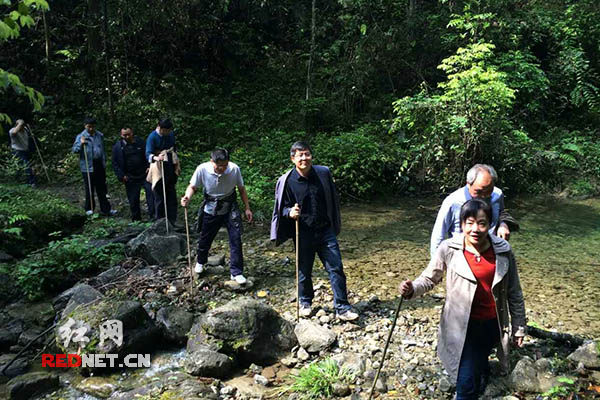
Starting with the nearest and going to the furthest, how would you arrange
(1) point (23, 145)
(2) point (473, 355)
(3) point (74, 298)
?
(2) point (473, 355), (3) point (74, 298), (1) point (23, 145)

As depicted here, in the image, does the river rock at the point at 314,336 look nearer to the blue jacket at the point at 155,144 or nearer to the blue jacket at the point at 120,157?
the blue jacket at the point at 155,144

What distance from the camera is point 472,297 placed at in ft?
10.8

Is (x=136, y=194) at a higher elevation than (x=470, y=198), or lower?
lower

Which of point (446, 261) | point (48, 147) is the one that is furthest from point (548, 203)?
point (48, 147)

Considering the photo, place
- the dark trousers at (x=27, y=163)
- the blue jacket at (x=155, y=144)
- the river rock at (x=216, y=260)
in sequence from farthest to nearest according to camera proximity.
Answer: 1. the dark trousers at (x=27, y=163)
2. the blue jacket at (x=155, y=144)
3. the river rock at (x=216, y=260)

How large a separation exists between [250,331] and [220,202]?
7.02 ft

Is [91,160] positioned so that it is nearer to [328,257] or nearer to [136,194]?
[136,194]

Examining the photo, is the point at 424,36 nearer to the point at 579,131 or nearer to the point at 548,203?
the point at 579,131

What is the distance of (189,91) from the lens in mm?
17766

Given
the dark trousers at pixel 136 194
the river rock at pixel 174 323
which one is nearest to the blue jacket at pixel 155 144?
the dark trousers at pixel 136 194

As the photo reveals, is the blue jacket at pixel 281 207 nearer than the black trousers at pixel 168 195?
→ Yes

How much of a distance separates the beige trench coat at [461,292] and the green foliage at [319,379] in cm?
123

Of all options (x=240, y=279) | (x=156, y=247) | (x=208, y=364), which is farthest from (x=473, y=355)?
(x=156, y=247)

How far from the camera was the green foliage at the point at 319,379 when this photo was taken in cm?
425
